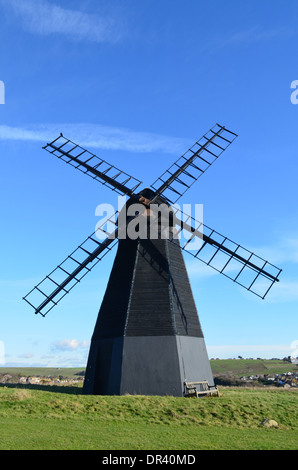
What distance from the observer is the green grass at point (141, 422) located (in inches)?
533

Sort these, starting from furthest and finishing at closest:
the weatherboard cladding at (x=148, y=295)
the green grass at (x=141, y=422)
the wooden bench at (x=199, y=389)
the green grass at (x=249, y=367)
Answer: the green grass at (x=249, y=367), the weatherboard cladding at (x=148, y=295), the wooden bench at (x=199, y=389), the green grass at (x=141, y=422)

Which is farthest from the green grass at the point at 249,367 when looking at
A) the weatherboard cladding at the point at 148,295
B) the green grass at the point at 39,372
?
the weatherboard cladding at the point at 148,295

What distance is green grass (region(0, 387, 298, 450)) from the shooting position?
13539 millimetres

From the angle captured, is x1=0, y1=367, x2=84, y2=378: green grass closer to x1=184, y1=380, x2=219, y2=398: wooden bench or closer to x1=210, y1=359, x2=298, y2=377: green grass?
x1=210, y1=359, x2=298, y2=377: green grass

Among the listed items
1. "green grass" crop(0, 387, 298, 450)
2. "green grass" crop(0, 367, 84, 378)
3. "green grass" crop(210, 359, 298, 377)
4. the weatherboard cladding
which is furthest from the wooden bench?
"green grass" crop(0, 367, 84, 378)

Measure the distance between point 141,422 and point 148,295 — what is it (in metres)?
7.32

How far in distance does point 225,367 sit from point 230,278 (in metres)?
61.3

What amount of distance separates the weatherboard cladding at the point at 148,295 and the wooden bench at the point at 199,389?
2.60m

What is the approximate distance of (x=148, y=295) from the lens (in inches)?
897

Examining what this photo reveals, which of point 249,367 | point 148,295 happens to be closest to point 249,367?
point 249,367

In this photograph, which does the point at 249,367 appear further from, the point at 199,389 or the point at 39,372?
the point at 199,389

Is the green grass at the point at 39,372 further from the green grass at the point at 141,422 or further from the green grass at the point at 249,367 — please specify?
the green grass at the point at 141,422
